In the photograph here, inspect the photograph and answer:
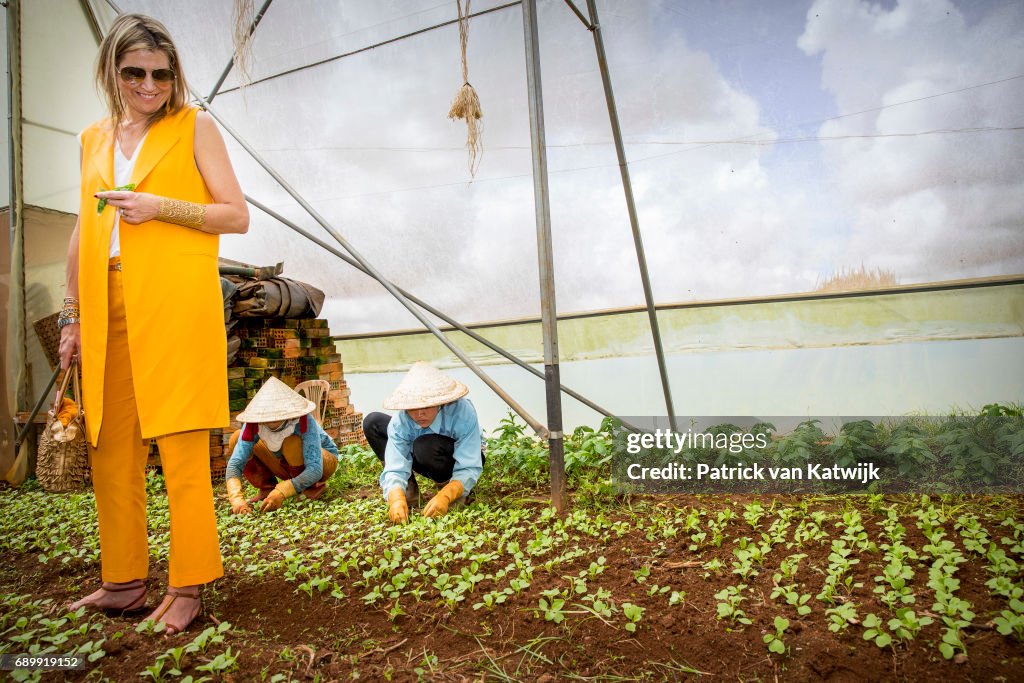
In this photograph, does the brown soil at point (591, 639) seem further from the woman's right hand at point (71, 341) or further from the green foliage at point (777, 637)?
the woman's right hand at point (71, 341)

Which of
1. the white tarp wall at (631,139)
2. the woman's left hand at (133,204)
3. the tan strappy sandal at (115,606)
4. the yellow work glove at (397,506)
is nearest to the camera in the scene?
the woman's left hand at (133,204)

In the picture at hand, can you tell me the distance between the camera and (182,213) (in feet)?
5.34

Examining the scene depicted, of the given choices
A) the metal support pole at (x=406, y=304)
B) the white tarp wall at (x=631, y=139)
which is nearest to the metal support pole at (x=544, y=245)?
the metal support pole at (x=406, y=304)

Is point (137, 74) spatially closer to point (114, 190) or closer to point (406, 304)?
point (114, 190)

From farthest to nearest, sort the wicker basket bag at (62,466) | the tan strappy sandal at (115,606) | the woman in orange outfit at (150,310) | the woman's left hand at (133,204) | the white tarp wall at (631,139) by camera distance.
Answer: the wicker basket bag at (62,466), the white tarp wall at (631,139), the tan strappy sandal at (115,606), the woman in orange outfit at (150,310), the woman's left hand at (133,204)

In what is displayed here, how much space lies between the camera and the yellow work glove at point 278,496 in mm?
2963

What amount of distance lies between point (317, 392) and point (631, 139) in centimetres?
272

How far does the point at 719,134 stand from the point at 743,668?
2.66 m

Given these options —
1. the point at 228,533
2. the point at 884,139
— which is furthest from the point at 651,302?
the point at 228,533

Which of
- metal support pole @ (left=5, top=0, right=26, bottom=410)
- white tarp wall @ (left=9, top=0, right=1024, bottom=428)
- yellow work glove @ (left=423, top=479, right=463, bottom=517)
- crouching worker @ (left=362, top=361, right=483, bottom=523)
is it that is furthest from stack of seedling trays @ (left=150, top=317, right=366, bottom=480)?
yellow work glove @ (left=423, top=479, right=463, bottom=517)

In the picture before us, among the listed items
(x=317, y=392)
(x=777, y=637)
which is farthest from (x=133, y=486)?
(x=317, y=392)

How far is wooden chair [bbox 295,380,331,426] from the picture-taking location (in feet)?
14.2

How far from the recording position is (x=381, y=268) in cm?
401

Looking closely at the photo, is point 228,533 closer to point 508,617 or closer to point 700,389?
point 508,617
